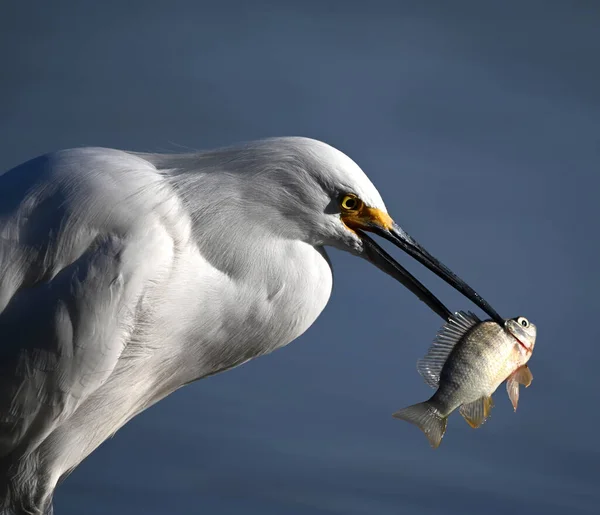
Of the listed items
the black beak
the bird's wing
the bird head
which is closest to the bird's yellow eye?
the bird head

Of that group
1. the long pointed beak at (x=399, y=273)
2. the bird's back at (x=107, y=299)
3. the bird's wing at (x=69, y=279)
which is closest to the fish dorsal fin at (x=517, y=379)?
the long pointed beak at (x=399, y=273)

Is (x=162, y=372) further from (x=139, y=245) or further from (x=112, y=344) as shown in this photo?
(x=139, y=245)

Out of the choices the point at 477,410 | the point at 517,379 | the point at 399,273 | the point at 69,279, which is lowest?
the point at 477,410

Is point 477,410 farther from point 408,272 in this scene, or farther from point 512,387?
point 408,272

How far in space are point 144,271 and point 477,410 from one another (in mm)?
1421

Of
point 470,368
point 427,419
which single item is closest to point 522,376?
point 470,368

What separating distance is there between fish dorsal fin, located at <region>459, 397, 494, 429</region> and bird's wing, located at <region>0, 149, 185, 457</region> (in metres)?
1.32

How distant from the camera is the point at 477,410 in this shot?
4.33 metres

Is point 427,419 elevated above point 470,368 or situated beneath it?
situated beneath

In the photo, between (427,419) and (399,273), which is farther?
(399,273)

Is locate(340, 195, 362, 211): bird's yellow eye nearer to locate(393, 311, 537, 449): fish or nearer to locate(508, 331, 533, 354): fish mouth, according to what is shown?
locate(393, 311, 537, 449): fish

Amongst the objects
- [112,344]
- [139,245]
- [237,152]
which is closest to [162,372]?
[112,344]

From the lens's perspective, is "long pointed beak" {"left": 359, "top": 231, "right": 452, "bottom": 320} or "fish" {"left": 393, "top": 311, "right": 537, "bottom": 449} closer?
"fish" {"left": 393, "top": 311, "right": 537, "bottom": 449}

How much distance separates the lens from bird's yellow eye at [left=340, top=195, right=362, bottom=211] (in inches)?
172
